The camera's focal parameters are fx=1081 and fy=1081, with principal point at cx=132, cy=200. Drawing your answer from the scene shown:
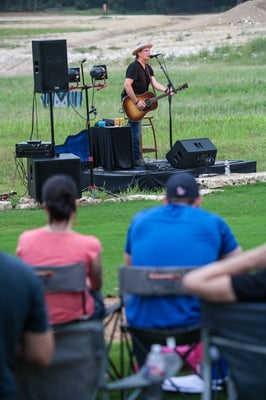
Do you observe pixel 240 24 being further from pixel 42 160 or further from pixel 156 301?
pixel 156 301

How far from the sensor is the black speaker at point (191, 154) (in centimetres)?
1518

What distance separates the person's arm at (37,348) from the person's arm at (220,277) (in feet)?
2.06

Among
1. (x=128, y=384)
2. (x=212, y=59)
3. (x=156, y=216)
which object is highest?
(x=156, y=216)

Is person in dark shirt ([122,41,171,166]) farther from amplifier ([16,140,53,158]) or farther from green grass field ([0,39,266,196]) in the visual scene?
green grass field ([0,39,266,196])

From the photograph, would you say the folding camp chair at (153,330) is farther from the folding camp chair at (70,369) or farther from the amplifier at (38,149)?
the amplifier at (38,149)

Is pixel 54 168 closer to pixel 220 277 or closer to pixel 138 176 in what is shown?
pixel 138 176

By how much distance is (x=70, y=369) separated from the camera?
15.6ft

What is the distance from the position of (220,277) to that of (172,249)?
2.79 feet

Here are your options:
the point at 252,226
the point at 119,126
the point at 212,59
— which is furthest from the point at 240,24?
the point at 252,226

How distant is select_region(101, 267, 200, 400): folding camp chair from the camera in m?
4.69

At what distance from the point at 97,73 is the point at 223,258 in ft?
30.8

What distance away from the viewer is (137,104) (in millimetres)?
15219

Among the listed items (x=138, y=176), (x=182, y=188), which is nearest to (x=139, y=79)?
(x=138, y=176)

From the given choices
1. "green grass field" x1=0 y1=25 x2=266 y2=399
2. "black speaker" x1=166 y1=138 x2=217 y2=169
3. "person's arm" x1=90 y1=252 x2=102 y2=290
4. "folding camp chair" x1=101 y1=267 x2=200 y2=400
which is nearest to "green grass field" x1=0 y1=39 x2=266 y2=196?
"green grass field" x1=0 y1=25 x2=266 y2=399
